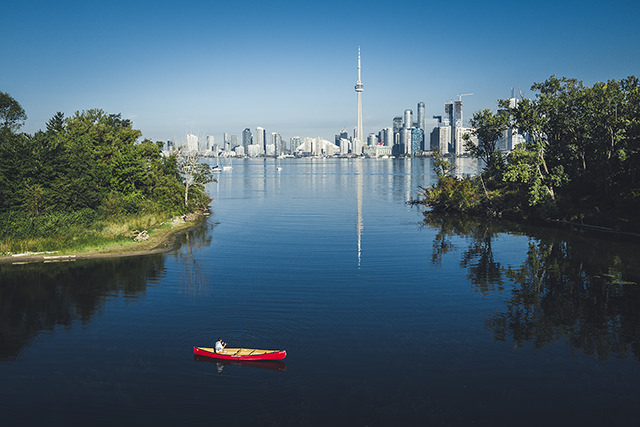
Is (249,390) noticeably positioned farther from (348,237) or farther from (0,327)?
(348,237)

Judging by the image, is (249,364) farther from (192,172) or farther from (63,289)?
(192,172)

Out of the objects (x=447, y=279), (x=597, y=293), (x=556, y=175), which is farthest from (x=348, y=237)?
(x=556, y=175)

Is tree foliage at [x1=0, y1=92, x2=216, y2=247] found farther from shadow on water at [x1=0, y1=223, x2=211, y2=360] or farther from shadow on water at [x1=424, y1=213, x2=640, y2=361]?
shadow on water at [x1=424, y1=213, x2=640, y2=361]

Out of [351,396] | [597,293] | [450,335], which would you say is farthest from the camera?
[597,293]

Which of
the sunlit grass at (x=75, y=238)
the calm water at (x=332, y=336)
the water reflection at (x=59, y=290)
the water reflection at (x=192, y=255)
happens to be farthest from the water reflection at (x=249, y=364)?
the sunlit grass at (x=75, y=238)

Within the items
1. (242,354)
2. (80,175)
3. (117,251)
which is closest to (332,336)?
(242,354)

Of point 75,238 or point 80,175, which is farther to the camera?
point 80,175
